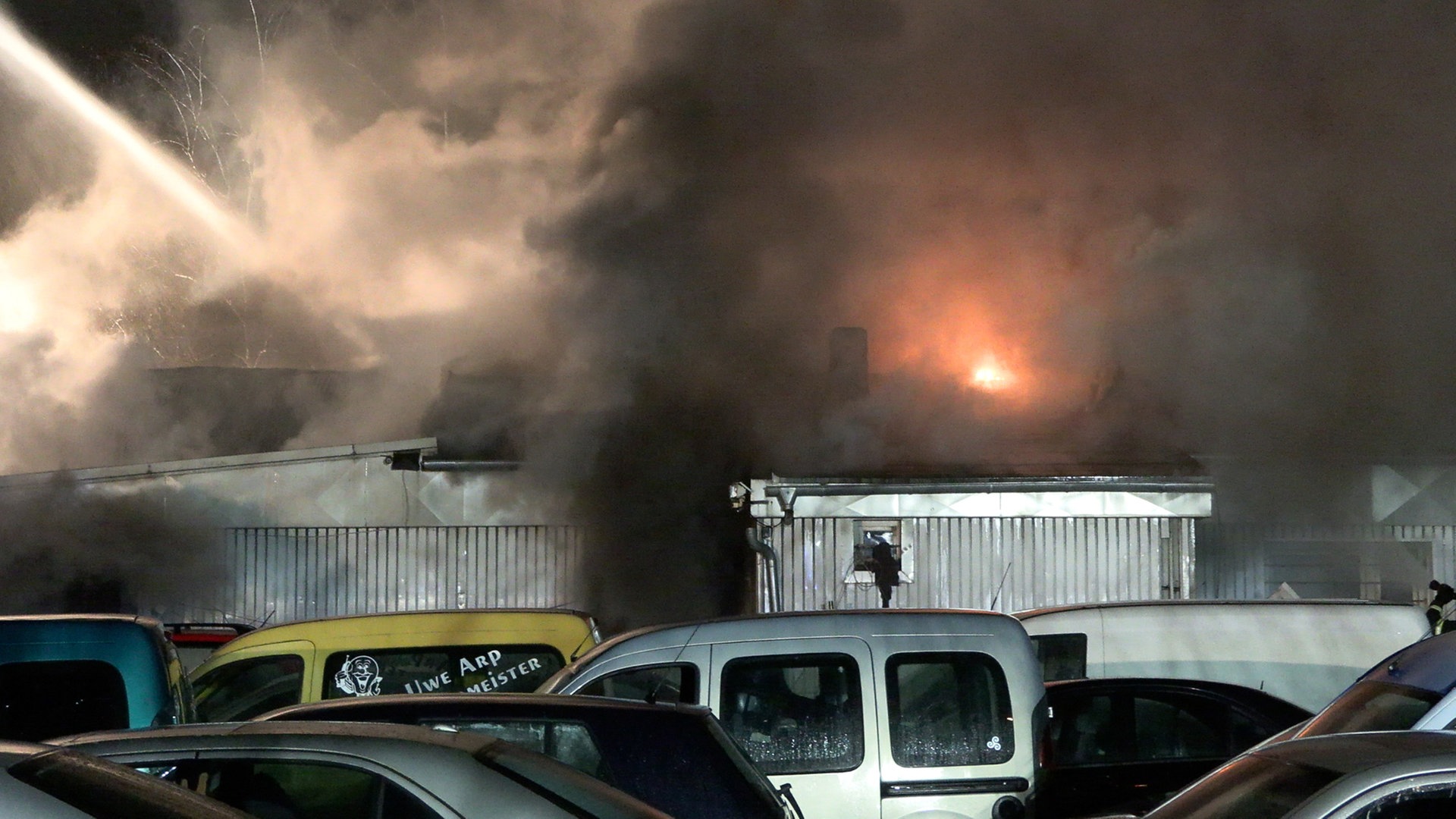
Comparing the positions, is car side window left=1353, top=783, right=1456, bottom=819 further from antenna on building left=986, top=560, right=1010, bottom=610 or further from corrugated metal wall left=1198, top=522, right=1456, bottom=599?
corrugated metal wall left=1198, top=522, right=1456, bottom=599

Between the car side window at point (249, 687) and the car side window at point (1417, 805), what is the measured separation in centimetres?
469

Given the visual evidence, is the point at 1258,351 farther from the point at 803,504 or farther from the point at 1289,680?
the point at 1289,680

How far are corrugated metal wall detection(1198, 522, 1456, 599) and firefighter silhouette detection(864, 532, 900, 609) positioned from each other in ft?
11.4

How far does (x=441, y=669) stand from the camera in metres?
6.12

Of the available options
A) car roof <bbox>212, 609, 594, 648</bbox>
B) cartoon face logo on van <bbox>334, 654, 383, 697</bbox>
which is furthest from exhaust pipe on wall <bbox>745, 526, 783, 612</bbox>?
cartoon face logo on van <bbox>334, 654, 383, 697</bbox>

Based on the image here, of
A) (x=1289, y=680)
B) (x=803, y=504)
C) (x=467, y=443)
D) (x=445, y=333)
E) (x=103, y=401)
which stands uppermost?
(x=445, y=333)

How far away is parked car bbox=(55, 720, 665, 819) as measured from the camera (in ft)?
8.57

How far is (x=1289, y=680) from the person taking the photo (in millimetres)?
7750

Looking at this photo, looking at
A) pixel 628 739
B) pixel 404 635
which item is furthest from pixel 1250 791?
pixel 404 635

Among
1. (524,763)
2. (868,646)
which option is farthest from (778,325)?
(524,763)

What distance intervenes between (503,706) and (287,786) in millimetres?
765

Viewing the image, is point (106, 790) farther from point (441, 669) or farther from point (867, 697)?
point (441, 669)

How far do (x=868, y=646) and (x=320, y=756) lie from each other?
7.44ft

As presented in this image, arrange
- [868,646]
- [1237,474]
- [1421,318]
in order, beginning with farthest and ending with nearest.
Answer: [1421,318]
[1237,474]
[868,646]
